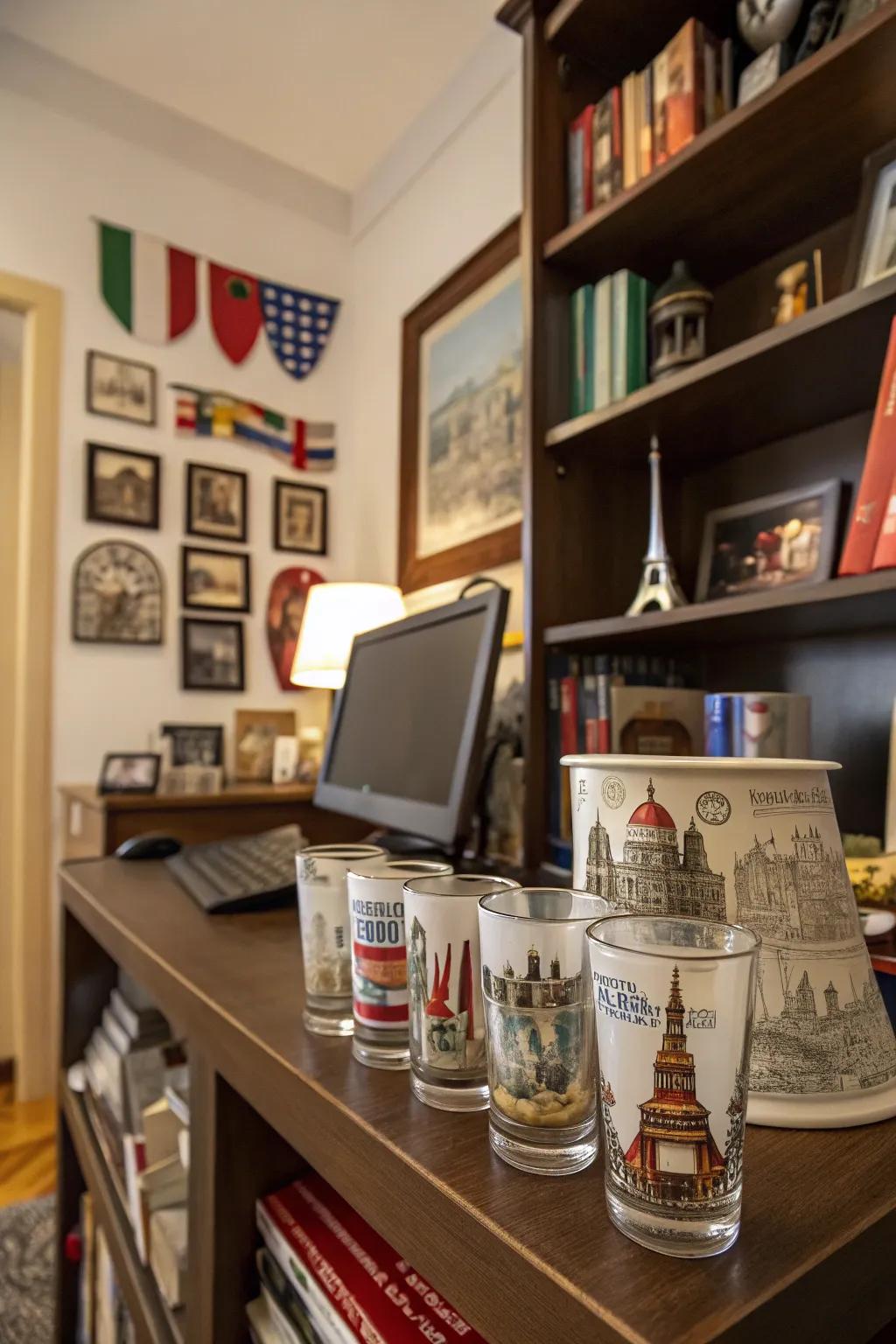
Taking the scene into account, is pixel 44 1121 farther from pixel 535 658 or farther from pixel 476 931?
pixel 476 931

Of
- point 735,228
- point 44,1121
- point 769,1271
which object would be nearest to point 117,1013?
point 769,1271

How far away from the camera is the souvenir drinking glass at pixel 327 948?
520mm

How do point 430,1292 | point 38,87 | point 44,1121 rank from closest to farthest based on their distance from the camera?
point 430,1292 → point 44,1121 → point 38,87

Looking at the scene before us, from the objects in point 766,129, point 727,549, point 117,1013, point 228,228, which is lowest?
point 117,1013

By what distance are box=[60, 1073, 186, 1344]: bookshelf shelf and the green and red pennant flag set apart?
215 centimetres

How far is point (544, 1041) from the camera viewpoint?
35 centimetres

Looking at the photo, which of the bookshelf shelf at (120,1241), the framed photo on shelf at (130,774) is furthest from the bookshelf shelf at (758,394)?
the framed photo on shelf at (130,774)

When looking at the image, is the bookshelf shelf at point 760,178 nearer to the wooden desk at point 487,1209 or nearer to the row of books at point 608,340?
the row of books at point 608,340

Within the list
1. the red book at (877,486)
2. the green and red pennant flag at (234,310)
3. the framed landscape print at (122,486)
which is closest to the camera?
the red book at (877,486)

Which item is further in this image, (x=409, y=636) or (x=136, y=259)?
(x=136, y=259)

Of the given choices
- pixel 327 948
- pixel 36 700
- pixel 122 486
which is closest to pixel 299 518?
pixel 122 486

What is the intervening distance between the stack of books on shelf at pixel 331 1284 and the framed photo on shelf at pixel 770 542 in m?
0.79

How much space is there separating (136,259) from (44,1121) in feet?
8.17

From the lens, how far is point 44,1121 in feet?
6.64
